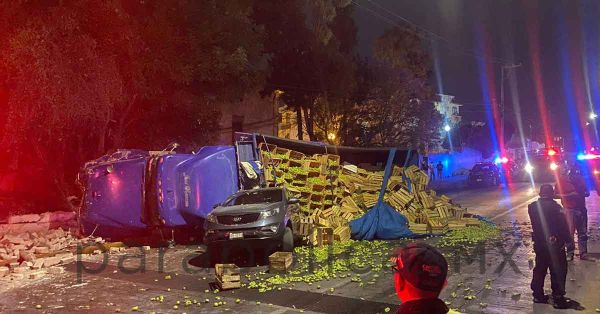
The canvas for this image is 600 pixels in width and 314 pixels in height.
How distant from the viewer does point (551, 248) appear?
6535 millimetres

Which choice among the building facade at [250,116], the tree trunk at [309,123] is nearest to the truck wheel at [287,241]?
the building facade at [250,116]

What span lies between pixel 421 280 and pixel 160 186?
11.7 metres

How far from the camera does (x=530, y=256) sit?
1003cm

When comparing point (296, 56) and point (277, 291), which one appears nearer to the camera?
point (277, 291)

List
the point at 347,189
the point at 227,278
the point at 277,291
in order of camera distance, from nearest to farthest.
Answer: the point at 277,291
the point at 227,278
the point at 347,189

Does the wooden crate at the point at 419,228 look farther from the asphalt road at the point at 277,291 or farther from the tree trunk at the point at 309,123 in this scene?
the tree trunk at the point at 309,123

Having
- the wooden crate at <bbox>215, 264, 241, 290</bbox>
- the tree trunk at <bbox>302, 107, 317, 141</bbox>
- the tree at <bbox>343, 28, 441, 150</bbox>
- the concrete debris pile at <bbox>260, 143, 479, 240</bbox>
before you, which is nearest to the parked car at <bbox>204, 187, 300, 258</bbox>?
the wooden crate at <bbox>215, 264, 241, 290</bbox>

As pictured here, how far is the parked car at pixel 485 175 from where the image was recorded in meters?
32.9

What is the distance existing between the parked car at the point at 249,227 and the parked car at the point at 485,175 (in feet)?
82.3

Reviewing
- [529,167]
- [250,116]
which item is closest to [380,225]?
[250,116]

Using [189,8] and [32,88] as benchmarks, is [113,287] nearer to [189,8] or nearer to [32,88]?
[32,88]

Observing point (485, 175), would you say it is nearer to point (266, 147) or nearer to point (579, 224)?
point (266, 147)

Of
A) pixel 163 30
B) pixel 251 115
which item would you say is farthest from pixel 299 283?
pixel 251 115

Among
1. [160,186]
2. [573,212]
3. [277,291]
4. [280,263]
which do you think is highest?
[160,186]
